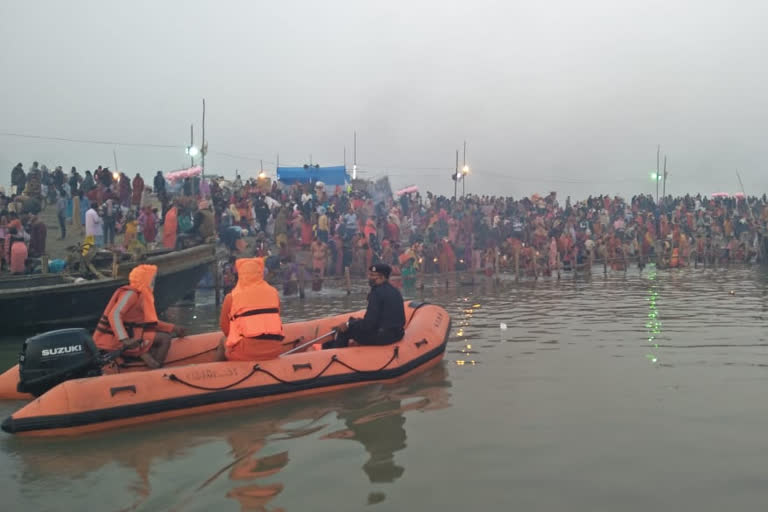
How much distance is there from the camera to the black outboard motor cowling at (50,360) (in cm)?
698

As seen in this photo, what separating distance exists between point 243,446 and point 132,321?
2.32 m

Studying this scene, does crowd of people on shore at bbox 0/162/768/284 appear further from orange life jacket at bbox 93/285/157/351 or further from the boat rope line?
the boat rope line

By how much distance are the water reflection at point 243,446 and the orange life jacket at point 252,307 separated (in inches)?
33.0

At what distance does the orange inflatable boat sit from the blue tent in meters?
21.6

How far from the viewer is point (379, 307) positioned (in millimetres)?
8672

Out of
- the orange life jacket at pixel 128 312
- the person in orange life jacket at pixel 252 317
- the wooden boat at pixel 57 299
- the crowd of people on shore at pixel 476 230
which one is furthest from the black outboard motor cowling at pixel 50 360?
the crowd of people on shore at pixel 476 230

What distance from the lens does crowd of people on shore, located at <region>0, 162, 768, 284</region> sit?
19422 millimetres

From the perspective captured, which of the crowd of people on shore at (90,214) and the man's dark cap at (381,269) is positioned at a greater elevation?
the crowd of people on shore at (90,214)

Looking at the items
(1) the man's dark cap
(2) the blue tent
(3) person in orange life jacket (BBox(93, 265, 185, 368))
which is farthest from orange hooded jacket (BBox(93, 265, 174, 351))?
(2) the blue tent

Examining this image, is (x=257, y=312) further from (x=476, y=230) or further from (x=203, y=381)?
(x=476, y=230)

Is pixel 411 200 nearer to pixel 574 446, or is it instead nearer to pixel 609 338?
pixel 609 338

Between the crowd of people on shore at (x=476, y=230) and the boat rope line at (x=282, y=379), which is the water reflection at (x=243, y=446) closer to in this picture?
the boat rope line at (x=282, y=379)

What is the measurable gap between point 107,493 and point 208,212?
12.6 m

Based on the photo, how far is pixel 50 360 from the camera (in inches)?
276
